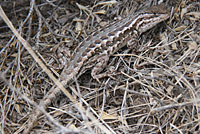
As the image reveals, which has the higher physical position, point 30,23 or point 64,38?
point 30,23

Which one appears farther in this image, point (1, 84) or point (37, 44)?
point (37, 44)

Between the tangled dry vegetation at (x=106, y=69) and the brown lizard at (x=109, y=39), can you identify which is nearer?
the tangled dry vegetation at (x=106, y=69)

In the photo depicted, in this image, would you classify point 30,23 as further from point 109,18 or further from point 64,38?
point 109,18

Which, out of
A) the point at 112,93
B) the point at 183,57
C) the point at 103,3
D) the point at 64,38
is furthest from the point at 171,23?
the point at 64,38

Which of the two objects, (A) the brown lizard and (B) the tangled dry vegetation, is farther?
(A) the brown lizard

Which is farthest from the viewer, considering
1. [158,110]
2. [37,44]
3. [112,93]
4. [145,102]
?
[37,44]
